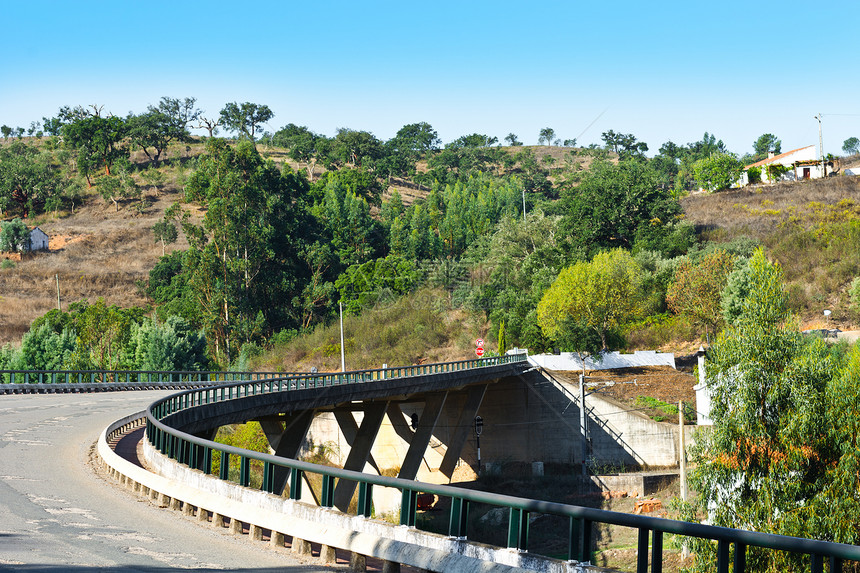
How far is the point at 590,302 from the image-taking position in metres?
61.2

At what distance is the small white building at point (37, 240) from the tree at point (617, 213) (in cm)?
7802

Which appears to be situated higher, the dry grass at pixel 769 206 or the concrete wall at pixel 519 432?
the dry grass at pixel 769 206

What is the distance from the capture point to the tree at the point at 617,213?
84.4m

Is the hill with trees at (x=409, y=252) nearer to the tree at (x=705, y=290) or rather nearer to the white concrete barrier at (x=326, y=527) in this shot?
the tree at (x=705, y=290)

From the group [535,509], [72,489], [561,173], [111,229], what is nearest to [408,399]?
[72,489]

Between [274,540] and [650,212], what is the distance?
254 feet

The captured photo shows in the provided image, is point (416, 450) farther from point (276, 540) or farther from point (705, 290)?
point (276, 540)

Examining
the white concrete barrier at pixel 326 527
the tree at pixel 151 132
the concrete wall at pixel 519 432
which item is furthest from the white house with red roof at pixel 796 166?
the white concrete barrier at pixel 326 527

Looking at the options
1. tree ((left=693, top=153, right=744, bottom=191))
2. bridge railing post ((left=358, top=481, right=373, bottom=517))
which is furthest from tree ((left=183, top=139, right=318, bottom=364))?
bridge railing post ((left=358, top=481, right=373, bottom=517))

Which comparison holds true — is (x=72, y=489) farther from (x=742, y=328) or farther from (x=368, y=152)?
(x=368, y=152)

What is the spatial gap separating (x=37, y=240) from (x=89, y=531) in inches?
4861

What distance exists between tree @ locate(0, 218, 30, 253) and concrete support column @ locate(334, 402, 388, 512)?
95009 millimetres

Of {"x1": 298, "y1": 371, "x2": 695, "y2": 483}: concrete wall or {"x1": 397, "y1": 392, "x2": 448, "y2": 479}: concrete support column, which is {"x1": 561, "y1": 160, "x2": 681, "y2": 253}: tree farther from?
{"x1": 397, "y1": 392, "x2": 448, "y2": 479}: concrete support column

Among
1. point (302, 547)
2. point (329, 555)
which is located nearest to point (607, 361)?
point (302, 547)
